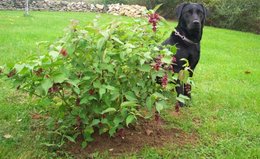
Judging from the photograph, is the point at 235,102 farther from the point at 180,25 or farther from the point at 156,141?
the point at 156,141

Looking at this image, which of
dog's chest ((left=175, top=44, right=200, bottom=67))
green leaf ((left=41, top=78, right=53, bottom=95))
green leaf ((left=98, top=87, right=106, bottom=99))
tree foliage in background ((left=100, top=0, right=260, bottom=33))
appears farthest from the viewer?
tree foliage in background ((left=100, top=0, right=260, bottom=33))

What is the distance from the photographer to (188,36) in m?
4.93

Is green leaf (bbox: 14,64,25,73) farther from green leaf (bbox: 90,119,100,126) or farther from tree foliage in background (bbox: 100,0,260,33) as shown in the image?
tree foliage in background (bbox: 100,0,260,33)

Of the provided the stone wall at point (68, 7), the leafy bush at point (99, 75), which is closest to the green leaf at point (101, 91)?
the leafy bush at point (99, 75)

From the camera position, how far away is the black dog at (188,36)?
4727mm

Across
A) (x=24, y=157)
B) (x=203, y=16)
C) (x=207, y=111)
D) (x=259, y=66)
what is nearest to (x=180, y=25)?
(x=203, y=16)

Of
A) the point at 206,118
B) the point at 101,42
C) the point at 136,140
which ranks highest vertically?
the point at 101,42

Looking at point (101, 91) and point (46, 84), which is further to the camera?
point (101, 91)

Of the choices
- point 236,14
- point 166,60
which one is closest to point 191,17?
point 166,60

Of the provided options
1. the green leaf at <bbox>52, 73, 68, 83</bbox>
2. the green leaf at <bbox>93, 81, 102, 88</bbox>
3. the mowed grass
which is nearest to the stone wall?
the mowed grass

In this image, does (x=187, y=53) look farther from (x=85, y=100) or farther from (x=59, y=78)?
(x=59, y=78)

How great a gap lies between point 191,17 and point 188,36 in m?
0.27

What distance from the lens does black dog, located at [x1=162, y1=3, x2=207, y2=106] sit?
186 inches

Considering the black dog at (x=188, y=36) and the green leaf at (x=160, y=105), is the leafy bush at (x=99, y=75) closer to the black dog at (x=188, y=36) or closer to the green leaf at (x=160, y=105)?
the green leaf at (x=160, y=105)
